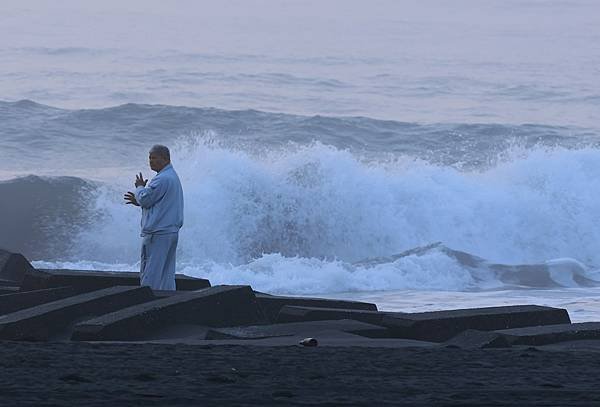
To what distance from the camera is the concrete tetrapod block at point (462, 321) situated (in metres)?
7.97

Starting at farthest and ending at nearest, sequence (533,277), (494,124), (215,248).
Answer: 1. (494,124)
2. (215,248)
3. (533,277)

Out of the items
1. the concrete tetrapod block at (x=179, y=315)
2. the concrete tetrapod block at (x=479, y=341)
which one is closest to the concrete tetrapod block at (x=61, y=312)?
the concrete tetrapod block at (x=179, y=315)

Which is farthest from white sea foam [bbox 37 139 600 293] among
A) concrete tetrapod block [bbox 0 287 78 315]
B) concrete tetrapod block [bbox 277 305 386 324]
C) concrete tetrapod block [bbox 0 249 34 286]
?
concrete tetrapod block [bbox 277 305 386 324]

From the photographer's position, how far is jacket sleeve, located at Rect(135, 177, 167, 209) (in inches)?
379

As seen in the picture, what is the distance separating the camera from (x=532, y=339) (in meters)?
7.52

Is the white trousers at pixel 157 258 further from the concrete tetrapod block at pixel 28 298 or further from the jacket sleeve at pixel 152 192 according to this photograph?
the concrete tetrapod block at pixel 28 298

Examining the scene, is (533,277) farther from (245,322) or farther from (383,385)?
(383,385)

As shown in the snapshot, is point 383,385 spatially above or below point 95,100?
below

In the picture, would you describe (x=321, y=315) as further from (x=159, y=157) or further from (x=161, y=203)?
(x=159, y=157)

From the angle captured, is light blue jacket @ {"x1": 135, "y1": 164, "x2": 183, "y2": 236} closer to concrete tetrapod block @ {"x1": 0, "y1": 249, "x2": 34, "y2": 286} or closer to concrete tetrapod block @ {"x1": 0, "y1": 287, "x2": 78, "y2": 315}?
concrete tetrapod block @ {"x1": 0, "y1": 287, "x2": 78, "y2": 315}

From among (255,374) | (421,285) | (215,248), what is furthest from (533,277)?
(255,374)

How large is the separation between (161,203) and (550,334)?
3.26m

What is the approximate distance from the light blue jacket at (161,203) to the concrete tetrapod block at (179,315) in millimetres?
1116

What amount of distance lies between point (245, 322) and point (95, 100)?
2495 centimetres
